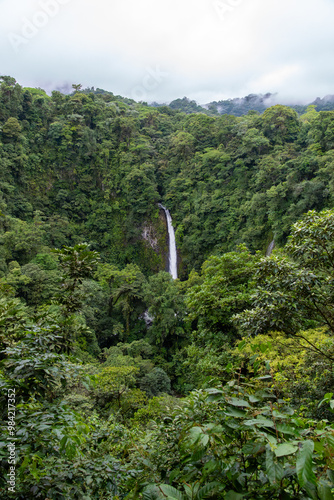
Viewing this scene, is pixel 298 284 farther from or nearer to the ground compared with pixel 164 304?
farther from the ground

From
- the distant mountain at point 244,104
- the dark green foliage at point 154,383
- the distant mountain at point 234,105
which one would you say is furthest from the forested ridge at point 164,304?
the distant mountain at point 244,104

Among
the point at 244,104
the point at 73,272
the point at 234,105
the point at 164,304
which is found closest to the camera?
the point at 73,272

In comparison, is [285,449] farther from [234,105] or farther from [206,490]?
[234,105]

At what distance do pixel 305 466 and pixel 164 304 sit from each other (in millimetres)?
14543

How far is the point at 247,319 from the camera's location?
3727mm

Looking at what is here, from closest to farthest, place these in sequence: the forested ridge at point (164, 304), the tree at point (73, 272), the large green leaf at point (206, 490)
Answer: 1. the large green leaf at point (206, 490)
2. the forested ridge at point (164, 304)
3. the tree at point (73, 272)

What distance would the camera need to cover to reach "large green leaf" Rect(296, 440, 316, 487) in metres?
0.79

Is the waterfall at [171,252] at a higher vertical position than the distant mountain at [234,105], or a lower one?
lower

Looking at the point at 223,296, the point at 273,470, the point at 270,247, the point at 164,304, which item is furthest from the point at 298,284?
the point at 270,247

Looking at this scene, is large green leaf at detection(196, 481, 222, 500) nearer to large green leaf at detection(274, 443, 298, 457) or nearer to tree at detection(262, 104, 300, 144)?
large green leaf at detection(274, 443, 298, 457)

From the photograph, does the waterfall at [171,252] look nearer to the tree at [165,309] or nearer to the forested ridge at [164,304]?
the forested ridge at [164,304]

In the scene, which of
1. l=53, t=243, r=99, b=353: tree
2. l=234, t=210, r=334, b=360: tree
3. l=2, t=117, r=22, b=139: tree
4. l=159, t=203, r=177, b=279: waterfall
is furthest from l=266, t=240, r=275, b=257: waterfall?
l=2, t=117, r=22, b=139: tree

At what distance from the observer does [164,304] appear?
15.1 meters

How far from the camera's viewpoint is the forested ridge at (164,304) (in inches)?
48.3
